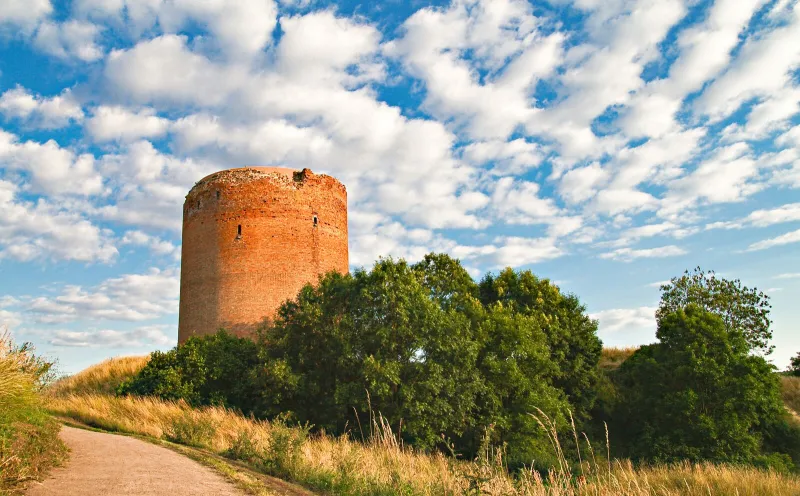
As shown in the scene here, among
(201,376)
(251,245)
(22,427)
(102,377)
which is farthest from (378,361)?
(102,377)

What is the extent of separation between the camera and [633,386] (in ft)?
90.3

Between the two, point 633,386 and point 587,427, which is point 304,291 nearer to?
point 587,427

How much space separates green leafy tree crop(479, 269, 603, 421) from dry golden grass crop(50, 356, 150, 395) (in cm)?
1652

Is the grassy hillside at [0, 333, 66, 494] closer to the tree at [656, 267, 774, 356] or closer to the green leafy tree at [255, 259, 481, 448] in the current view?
the green leafy tree at [255, 259, 481, 448]

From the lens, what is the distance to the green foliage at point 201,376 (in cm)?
1861

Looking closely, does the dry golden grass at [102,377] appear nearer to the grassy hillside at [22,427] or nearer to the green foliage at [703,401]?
the grassy hillside at [22,427]

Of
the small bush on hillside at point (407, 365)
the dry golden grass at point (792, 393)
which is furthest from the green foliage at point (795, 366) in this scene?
the small bush on hillside at point (407, 365)

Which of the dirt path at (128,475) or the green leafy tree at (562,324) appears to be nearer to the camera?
the dirt path at (128,475)

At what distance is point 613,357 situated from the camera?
3475 centimetres

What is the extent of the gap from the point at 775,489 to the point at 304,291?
14.5m

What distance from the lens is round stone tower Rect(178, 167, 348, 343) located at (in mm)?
25500

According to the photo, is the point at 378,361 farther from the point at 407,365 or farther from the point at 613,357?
the point at 613,357

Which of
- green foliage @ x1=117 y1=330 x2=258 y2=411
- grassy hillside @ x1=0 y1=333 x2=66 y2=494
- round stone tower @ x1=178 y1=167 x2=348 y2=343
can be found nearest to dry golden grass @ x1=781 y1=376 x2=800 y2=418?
round stone tower @ x1=178 y1=167 x2=348 y2=343

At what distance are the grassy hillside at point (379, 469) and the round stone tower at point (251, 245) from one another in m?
8.97
